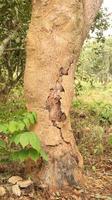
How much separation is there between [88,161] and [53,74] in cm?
185

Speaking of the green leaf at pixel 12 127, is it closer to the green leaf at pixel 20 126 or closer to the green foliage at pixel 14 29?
the green leaf at pixel 20 126

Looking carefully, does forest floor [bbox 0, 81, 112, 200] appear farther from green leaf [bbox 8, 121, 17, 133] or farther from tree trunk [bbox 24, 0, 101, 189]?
green leaf [bbox 8, 121, 17, 133]

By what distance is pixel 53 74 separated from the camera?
4.05 m

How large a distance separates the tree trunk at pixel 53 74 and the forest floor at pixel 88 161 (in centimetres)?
16

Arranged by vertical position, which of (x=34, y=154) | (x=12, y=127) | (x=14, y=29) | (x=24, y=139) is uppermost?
(x=14, y=29)

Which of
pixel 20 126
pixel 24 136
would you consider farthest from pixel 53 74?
pixel 24 136

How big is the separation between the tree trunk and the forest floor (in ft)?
0.52

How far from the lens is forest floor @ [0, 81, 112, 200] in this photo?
396cm

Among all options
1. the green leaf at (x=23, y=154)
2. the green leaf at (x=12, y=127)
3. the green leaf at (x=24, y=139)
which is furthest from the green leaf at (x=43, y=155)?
the green leaf at (x=12, y=127)

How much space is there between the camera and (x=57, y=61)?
4051mm

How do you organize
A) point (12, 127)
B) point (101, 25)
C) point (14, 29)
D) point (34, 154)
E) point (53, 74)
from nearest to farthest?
1. point (12, 127)
2. point (34, 154)
3. point (53, 74)
4. point (14, 29)
5. point (101, 25)

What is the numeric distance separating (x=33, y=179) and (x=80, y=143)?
7.37 feet

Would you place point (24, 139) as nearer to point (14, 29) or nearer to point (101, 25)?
point (14, 29)

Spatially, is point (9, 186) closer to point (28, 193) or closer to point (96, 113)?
point (28, 193)
